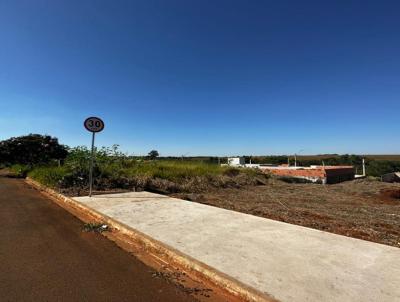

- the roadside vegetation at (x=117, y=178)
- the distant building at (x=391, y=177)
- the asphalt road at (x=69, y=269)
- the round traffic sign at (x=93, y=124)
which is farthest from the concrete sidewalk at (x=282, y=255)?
the distant building at (x=391, y=177)

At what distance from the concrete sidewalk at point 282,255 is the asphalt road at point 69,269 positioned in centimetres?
71

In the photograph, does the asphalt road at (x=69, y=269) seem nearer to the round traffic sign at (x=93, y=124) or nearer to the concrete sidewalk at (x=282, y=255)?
the concrete sidewalk at (x=282, y=255)

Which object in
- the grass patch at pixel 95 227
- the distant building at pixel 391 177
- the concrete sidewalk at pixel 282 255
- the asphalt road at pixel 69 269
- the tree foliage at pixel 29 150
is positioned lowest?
the asphalt road at pixel 69 269

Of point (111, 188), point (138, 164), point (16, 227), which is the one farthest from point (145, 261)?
point (138, 164)

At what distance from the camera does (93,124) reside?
9266mm

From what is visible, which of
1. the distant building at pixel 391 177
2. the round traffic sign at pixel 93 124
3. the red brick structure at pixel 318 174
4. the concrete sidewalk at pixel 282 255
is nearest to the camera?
the concrete sidewalk at pixel 282 255

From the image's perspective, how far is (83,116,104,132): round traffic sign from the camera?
912 centimetres

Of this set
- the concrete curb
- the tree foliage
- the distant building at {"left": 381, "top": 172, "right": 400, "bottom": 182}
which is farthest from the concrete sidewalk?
the distant building at {"left": 381, "top": 172, "right": 400, "bottom": 182}

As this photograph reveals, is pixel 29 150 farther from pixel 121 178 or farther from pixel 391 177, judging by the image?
pixel 391 177

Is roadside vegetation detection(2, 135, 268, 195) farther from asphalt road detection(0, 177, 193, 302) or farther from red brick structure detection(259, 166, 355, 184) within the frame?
red brick structure detection(259, 166, 355, 184)

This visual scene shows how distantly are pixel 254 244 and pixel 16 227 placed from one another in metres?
4.63

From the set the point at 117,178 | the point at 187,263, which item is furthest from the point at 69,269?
the point at 117,178

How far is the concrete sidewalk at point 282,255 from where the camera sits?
299 centimetres

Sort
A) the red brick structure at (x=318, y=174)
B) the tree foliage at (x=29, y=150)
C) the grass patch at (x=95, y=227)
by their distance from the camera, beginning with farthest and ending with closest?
the tree foliage at (x=29, y=150), the red brick structure at (x=318, y=174), the grass patch at (x=95, y=227)
